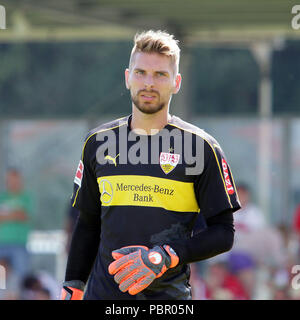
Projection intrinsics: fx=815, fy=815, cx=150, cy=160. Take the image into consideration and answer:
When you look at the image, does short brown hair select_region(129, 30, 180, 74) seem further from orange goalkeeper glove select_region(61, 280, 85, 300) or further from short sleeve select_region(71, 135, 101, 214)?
orange goalkeeper glove select_region(61, 280, 85, 300)

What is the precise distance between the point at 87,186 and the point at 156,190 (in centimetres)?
42

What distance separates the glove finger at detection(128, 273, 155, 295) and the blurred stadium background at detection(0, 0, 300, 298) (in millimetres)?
5650

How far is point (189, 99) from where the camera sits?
468 inches

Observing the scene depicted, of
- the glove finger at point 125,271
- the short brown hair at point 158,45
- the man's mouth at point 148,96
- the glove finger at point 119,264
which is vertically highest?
the short brown hair at point 158,45

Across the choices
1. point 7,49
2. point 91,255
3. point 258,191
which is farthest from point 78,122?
point 91,255

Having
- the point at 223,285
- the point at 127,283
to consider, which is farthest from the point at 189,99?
the point at 127,283

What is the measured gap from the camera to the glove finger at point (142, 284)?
3.69 meters

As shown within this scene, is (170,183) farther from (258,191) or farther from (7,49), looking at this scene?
(7,49)

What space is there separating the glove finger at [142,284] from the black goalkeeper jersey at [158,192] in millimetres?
93

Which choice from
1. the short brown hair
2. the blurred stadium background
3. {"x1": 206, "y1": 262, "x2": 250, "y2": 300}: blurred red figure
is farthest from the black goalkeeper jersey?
the blurred stadium background

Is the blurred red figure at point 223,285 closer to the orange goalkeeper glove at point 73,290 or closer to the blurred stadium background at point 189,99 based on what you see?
the blurred stadium background at point 189,99

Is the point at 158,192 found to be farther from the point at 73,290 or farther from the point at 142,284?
the point at 73,290

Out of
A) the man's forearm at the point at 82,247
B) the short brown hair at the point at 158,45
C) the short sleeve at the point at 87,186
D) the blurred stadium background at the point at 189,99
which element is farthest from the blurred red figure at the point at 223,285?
the short brown hair at the point at 158,45
